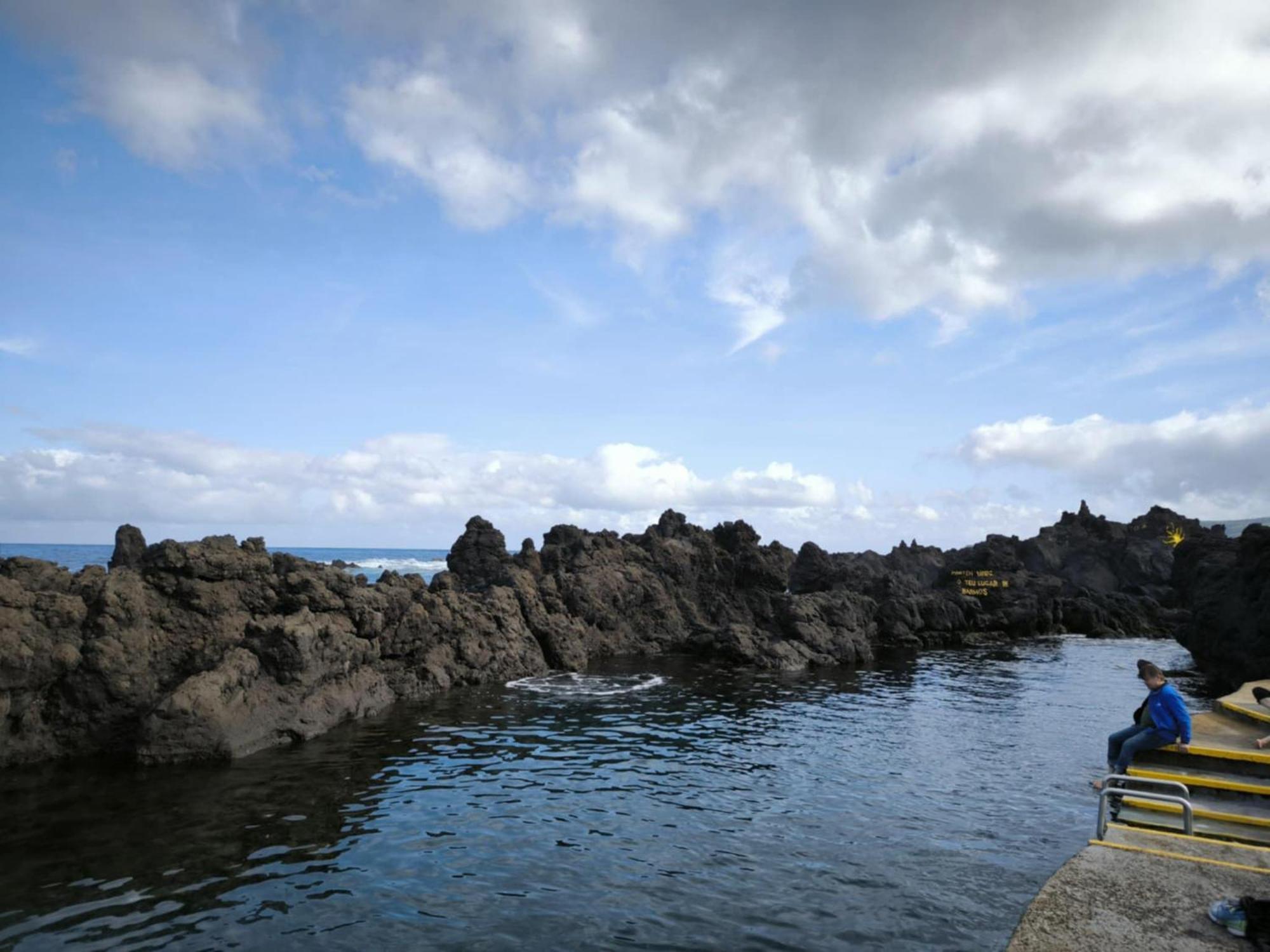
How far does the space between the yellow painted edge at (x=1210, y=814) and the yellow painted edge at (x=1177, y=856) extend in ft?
6.38

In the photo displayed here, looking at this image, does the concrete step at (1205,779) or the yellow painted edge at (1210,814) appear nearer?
the yellow painted edge at (1210,814)

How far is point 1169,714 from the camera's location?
13.5 meters

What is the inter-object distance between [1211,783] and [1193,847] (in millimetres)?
4366

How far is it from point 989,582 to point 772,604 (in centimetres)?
3788

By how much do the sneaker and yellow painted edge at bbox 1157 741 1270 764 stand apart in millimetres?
7235

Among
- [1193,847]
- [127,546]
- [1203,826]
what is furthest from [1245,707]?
[127,546]

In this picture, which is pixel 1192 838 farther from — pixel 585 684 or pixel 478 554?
pixel 478 554

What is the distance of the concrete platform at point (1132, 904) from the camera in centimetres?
720

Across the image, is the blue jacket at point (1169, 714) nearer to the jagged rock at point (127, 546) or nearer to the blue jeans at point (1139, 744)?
the blue jeans at point (1139, 744)

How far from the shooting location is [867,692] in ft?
121

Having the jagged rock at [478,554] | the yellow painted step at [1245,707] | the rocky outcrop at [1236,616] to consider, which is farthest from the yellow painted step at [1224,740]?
the jagged rock at [478,554]

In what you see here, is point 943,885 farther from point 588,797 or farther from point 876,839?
point 588,797

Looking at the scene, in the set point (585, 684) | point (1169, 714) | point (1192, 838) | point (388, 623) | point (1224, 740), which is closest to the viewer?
point (1192, 838)

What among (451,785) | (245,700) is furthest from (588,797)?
(245,700)
